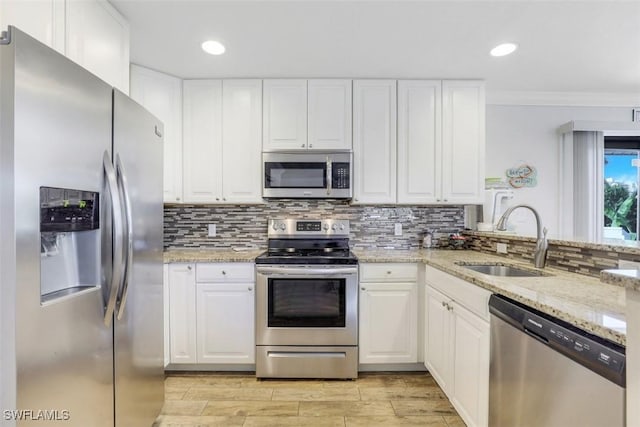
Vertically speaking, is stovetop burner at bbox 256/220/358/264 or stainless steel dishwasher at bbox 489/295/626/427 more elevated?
stovetop burner at bbox 256/220/358/264

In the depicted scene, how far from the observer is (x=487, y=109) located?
3094 millimetres

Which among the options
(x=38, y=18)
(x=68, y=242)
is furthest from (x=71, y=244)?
(x=38, y=18)

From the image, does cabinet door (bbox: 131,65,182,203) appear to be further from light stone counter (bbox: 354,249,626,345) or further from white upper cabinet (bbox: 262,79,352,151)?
light stone counter (bbox: 354,249,626,345)

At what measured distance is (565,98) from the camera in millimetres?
3041

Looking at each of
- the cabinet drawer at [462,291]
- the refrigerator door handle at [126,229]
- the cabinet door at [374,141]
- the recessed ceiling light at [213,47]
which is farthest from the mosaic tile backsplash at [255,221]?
the refrigerator door handle at [126,229]

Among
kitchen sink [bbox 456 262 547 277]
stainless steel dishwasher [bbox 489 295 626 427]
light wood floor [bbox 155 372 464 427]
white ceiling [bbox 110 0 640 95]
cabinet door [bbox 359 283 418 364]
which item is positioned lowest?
light wood floor [bbox 155 372 464 427]

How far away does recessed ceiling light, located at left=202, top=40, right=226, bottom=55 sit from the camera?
81.4 inches

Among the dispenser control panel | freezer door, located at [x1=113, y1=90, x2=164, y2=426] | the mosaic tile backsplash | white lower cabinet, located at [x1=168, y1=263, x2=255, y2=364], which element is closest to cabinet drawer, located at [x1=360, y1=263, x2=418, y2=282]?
the mosaic tile backsplash

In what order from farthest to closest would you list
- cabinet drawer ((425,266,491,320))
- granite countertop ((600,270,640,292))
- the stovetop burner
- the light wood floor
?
the stovetop burner
the light wood floor
cabinet drawer ((425,266,491,320))
granite countertop ((600,270,640,292))

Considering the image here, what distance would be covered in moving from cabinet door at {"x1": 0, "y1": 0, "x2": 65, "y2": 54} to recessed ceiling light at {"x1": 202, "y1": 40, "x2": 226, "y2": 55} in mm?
862

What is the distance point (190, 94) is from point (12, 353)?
2229 millimetres

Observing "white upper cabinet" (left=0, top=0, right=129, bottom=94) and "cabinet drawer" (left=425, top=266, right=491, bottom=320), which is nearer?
"white upper cabinet" (left=0, top=0, right=129, bottom=94)

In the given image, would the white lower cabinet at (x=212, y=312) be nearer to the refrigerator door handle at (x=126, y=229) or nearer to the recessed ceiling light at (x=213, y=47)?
the refrigerator door handle at (x=126, y=229)

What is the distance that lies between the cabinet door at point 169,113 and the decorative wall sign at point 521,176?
10.0ft
